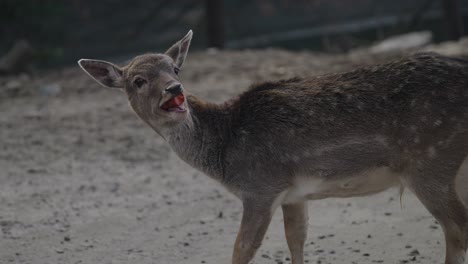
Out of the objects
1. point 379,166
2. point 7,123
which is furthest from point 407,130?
point 7,123

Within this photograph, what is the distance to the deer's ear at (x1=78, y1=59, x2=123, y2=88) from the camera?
6.41 meters

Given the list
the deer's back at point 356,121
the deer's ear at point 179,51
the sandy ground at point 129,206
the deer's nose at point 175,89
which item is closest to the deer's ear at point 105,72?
the deer's ear at point 179,51

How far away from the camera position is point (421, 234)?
6.96 m

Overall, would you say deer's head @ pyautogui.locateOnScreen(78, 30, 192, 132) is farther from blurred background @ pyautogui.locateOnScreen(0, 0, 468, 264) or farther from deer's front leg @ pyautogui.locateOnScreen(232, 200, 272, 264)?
blurred background @ pyautogui.locateOnScreen(0, 0, 468, 264)

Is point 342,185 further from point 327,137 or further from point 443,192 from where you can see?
point 443,192

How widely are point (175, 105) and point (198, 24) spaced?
14213mm

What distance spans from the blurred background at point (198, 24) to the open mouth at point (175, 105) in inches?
434

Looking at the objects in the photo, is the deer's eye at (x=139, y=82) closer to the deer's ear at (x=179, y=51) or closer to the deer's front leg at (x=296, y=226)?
the deer's ear at (x=179, y=51)

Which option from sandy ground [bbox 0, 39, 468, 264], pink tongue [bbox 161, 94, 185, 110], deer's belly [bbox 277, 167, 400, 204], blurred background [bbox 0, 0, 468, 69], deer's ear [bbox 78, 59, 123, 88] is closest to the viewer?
deer's belly [bbox 277, 167, 400, 204]

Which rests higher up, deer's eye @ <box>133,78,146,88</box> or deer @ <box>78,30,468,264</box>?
deer's eye @ <box>133,78,146,88</box>

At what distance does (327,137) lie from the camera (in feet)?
18.8

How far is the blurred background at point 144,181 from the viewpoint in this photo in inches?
271

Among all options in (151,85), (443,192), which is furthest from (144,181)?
(443,192)

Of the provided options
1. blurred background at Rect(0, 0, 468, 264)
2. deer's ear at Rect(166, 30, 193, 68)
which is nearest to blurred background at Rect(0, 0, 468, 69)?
blurred background at Rect(0, 0, 468, 264)
